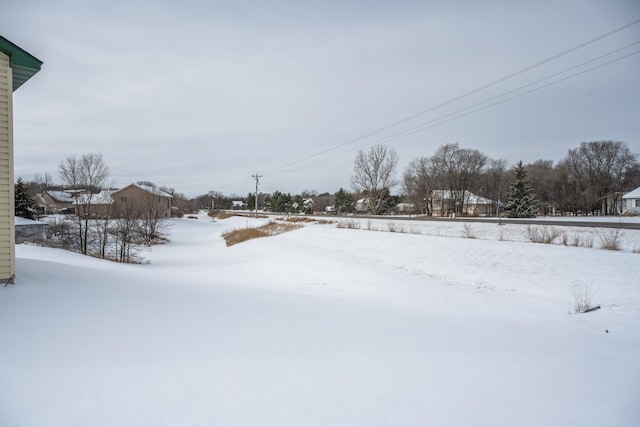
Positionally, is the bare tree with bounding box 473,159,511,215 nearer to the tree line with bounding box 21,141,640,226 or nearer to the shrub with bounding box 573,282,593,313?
the tree line with bounding box 21,141,640,226

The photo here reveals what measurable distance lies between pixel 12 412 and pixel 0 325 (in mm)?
2322

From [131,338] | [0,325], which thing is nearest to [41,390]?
[131,338]

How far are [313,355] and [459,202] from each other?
6404 cm

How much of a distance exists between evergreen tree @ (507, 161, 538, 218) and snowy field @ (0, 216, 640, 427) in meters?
33.2

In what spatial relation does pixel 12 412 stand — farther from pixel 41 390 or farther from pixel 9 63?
pixel 9 63

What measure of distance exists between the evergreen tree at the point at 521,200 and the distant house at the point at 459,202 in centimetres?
1984

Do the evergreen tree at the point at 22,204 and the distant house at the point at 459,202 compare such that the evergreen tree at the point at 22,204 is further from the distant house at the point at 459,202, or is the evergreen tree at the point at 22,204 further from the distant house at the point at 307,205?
the distant house at the point at 459,202

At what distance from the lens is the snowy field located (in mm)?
3441

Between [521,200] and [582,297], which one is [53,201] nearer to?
[521,200]

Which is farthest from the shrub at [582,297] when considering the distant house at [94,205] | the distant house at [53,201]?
the distant house at [53,201]

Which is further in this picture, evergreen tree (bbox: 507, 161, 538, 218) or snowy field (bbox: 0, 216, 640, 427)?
evergreen tree (bbox: 507, 161, 538, 218)

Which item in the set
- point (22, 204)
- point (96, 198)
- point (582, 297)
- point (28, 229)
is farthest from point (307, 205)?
point (582, 297)

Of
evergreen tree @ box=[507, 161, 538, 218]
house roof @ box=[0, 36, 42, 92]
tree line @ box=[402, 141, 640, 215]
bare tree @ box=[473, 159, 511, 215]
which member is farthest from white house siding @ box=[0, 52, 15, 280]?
bare tree @ box=[473, 159, 511, 215]

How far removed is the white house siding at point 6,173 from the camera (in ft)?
22.7
